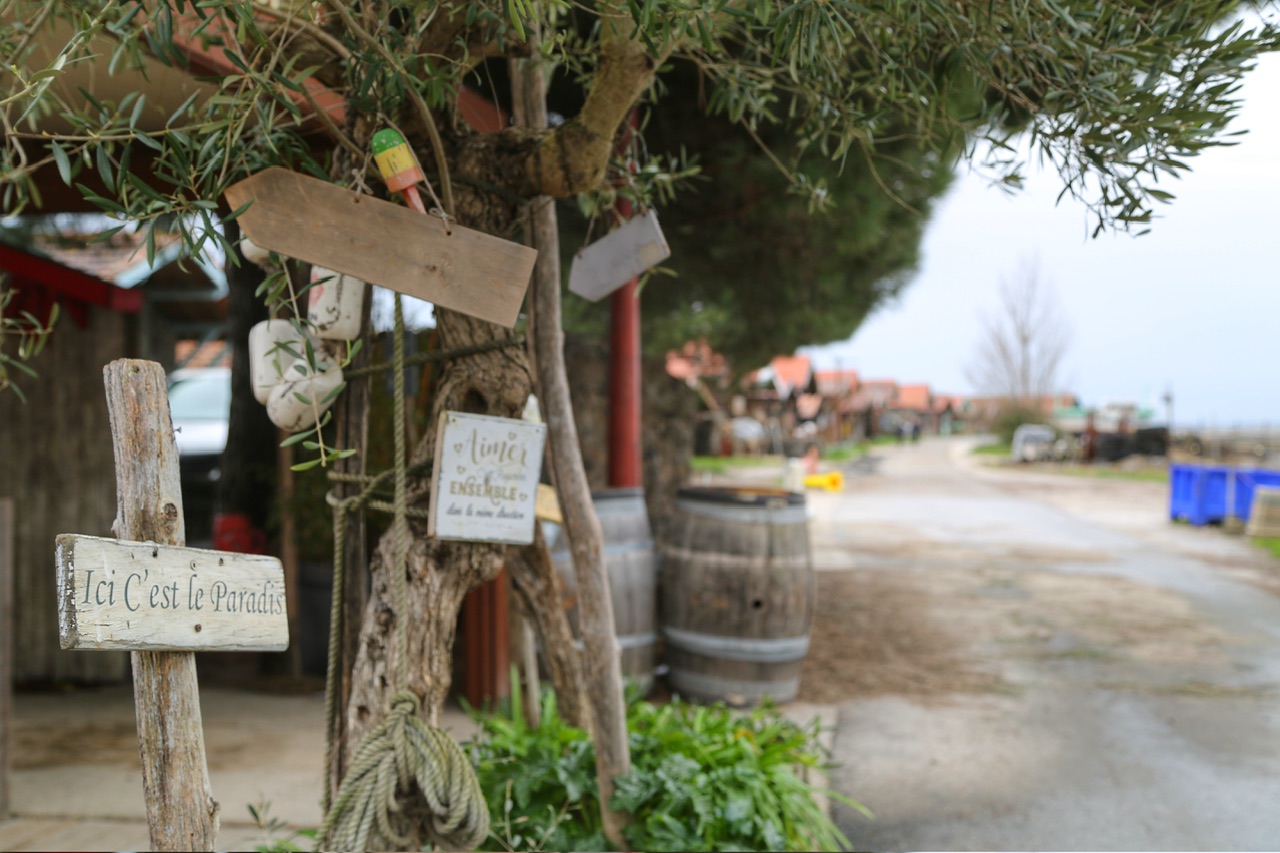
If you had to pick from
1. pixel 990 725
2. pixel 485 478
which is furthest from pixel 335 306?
pixel 990 725

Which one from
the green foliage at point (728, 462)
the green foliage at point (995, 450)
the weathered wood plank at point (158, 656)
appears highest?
the weathered wood plank at point (158, 656)

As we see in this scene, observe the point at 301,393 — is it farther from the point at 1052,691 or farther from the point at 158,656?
the point at 1052,691

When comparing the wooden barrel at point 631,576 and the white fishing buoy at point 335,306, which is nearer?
the white fishing buoy at point 335,306

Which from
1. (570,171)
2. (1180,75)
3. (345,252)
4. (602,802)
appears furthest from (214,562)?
(1180,75)

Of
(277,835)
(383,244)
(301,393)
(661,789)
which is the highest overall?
(383,244)

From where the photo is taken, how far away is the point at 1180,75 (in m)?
2.17

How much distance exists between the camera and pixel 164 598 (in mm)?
1536

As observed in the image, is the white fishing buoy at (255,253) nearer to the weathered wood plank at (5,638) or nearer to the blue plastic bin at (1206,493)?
the weathered wood plank at (5,638)

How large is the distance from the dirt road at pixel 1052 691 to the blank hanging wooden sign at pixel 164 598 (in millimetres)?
2678

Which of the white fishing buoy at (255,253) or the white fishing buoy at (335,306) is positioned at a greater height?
the white fishing buoy at (255,253)

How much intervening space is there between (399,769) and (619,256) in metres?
1.40

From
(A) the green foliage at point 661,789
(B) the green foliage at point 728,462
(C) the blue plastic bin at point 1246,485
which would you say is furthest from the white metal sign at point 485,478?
(B) the green foliage at point 728,462

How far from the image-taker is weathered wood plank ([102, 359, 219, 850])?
1.56m

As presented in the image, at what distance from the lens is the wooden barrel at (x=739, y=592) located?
16.3 feet
